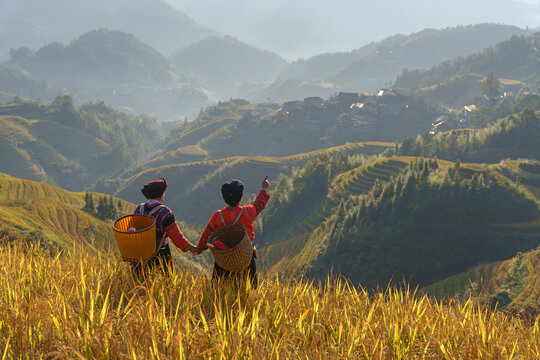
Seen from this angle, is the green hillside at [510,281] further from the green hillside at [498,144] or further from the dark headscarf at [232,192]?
the green hillside at [498,144]

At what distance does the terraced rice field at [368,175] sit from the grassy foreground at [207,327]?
89.6m

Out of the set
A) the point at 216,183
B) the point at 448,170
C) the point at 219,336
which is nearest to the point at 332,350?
the point at 219,336

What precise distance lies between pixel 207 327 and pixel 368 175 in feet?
325

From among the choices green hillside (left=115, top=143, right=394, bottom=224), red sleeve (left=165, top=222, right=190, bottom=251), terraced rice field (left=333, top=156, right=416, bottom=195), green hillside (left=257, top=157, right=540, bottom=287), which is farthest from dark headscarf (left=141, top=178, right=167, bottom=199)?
green hillside (left=115, top=143, right=394, bottom=224)

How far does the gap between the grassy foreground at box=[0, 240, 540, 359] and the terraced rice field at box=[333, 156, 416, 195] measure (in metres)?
89.6

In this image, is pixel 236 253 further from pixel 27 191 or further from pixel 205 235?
pixel 27 191

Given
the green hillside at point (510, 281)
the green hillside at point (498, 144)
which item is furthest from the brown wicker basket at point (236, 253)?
the green hillside at point (498, 144)

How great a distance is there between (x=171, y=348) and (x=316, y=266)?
6546 centimetres

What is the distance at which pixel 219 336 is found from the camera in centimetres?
352

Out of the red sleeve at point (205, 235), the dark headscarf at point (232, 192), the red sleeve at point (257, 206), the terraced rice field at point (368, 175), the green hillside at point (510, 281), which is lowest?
the green hillside at point (510, 281)

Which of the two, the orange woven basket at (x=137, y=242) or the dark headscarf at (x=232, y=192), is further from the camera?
the dark headscarf at (x=232, y=192)

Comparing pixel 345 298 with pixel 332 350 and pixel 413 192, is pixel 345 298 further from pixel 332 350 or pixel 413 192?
pixel 413 192

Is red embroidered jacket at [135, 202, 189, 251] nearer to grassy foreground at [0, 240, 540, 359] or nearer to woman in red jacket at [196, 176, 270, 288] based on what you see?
woman in red jacket at [196, 176, 270, 288]

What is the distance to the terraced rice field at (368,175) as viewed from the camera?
A: 93.7 meters
